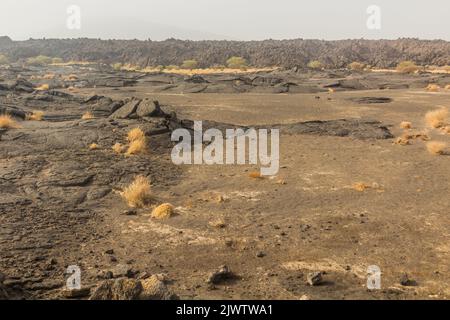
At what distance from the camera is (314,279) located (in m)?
7.98

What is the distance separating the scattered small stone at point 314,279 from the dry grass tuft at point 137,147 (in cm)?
1085

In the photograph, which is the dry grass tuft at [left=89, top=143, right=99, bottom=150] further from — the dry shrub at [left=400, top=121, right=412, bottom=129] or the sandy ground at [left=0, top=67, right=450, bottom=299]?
the dry shrub at [left=400, top=121, right=412, bottom=129]

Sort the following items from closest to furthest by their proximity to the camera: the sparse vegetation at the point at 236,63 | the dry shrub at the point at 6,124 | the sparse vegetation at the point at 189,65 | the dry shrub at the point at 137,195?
the dry shrub at the point at 137,195 → the dry shrub at the point at 6,124 → the sparse vegetation at the point at 236,63 → the sparse vegetation at the point at 189,65

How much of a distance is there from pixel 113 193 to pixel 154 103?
379 inches

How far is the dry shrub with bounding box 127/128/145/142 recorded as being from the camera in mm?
18766

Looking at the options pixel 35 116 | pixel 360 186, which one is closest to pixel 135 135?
pixel 35 116

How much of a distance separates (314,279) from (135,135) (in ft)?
40.8

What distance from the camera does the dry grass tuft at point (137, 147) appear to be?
17.5 meters

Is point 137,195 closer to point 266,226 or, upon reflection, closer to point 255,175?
point 266,226

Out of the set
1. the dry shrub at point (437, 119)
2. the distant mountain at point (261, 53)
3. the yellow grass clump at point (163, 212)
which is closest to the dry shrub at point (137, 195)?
the yellow grass clump at point (163, 212)

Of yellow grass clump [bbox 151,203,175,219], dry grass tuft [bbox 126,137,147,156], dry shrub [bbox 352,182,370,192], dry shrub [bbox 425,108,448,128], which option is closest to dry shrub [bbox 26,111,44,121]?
dry grass tuft [bbox 126,137,147,156]

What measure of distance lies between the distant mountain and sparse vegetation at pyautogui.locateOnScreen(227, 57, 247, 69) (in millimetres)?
4495

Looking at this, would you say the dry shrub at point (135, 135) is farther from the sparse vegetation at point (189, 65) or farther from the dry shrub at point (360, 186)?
the sparse vegetation at point (189, 65)

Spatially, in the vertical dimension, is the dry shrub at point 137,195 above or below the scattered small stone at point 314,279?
above
